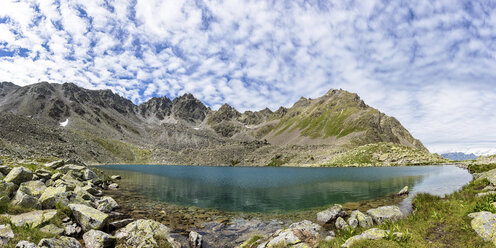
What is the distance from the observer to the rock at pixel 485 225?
12.6 m

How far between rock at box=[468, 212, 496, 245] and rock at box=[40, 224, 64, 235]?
29.1 metres

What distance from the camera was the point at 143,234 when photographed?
1953 cm

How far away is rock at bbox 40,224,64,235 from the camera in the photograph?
57.0 feet

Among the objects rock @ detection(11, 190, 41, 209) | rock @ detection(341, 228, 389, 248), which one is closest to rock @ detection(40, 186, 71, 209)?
rock @ detection(11, 190, 41, 209)

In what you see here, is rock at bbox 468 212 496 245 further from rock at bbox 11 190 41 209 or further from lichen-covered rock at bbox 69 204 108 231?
rock at bbox 11 190 41 209

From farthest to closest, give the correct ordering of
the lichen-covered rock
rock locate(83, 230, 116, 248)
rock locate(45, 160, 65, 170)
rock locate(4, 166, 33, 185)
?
1. rock locate(45, 160, 65, 170)
2. rock locate(4, 166, 33, 185)
3. the lichen-covered rock
4. rock locate(83, 230, 116, 248)

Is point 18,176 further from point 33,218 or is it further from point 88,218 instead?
point 88,218

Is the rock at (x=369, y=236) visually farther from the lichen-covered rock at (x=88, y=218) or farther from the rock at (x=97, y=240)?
the lichen-covered rock at (x=88, y=218)

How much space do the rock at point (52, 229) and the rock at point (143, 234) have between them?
4.14 m

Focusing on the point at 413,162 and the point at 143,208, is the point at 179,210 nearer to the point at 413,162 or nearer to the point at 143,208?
the point at 143,208

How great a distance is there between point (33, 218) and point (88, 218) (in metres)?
3.83

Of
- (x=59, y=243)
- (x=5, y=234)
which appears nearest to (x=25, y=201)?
(x=5, y=234)

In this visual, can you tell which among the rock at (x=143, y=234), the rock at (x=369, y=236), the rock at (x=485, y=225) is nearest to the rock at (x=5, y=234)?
the rock at (x=143, y=234)

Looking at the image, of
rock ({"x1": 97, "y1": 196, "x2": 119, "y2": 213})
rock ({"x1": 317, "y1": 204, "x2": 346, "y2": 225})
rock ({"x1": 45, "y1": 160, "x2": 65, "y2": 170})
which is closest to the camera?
rock ({"x1": 317, "y1": 204, "x2": 346, "y2": 225})
